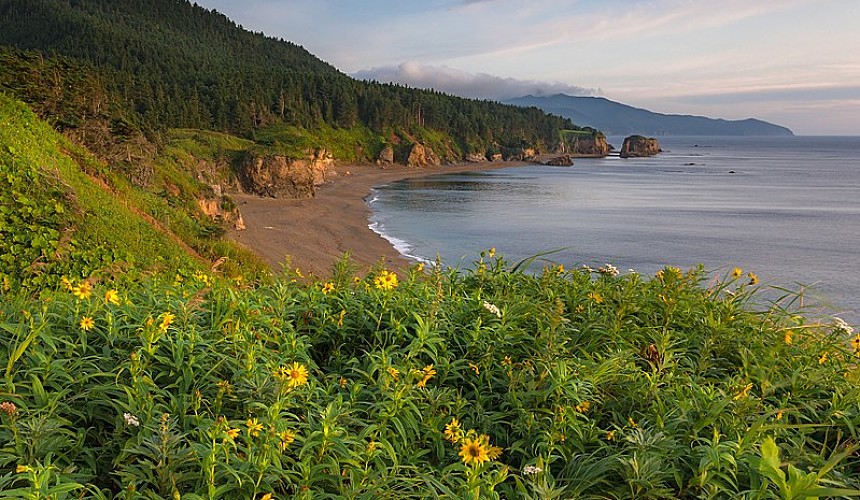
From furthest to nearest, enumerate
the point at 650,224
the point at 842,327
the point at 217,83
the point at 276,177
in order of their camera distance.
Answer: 1. the point at 217,83
2. the point at 276,177
3. the point at 650,224
4. the point at 842,327

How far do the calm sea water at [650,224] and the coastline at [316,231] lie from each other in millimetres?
1978

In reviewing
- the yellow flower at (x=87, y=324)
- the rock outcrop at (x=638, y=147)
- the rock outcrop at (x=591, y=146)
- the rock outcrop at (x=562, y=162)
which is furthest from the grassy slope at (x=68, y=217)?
the rock outcrop at (x=638, y=147)

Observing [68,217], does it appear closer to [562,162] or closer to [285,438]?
[285,438]

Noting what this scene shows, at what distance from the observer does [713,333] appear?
14.0 feet

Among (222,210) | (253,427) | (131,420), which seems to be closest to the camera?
(253,427)

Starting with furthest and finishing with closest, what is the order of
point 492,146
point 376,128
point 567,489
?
point 492,146, point 376,128, point 567,489

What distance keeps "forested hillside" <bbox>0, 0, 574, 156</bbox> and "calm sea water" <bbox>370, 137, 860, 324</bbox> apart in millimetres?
32100

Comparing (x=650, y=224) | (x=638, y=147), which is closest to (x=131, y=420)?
(x=650, y=224)

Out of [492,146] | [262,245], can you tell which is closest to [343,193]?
[262,245]

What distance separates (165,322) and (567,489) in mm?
2196

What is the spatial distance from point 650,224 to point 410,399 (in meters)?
46.7

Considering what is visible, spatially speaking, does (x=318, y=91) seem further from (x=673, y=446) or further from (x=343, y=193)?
(x=673, y=446)

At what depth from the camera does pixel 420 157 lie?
358ft

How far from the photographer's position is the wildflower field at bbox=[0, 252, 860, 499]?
2.40 meters
